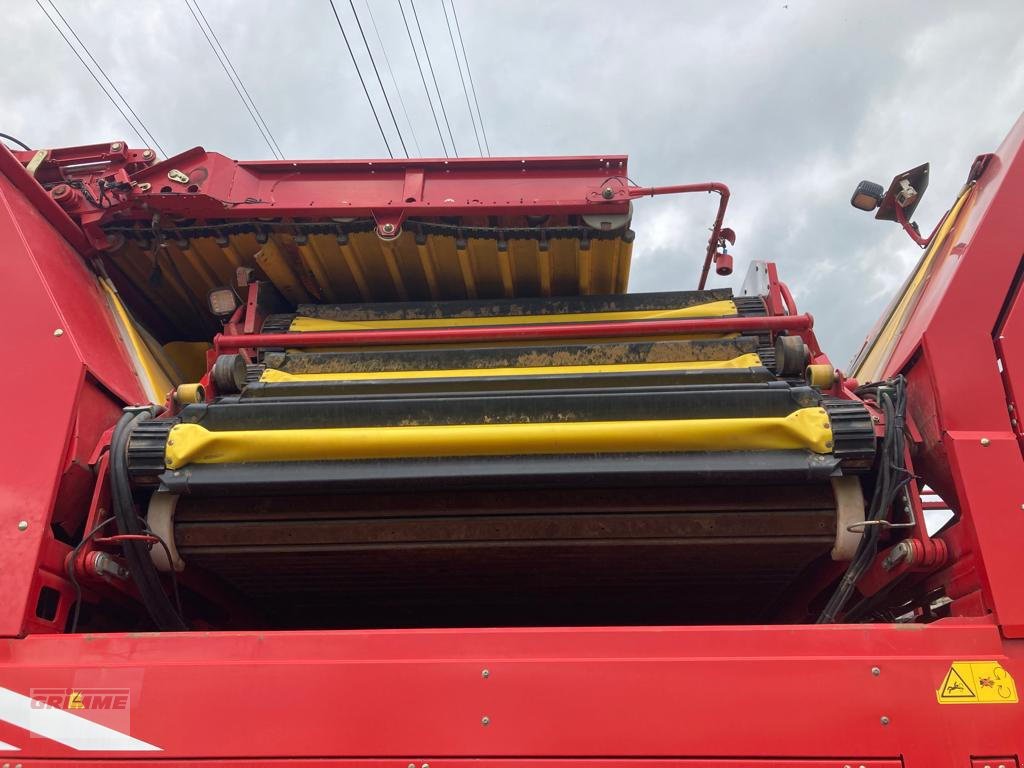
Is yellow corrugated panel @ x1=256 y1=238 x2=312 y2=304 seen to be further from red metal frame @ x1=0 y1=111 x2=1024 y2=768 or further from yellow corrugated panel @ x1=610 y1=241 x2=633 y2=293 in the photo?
yellow corrugated panel @ x1=610 y1=241 x2=633 y2=293

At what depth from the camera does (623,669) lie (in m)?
1.64

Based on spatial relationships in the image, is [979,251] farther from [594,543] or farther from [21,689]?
[21,689]

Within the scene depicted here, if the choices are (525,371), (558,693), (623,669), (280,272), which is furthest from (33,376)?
(623,669)

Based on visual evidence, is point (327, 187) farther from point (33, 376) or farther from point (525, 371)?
point (33, 376)

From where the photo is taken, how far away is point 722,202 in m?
3.08

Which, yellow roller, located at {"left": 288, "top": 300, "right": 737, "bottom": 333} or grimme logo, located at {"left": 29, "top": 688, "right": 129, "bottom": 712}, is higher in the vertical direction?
yellow roller, located at {"left": 288, "top": 300, "right": 737, "bottom": 333}

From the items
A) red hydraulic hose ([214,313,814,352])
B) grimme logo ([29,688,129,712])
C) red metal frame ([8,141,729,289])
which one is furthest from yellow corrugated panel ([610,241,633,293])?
grimme logo ([29,688,129,712])

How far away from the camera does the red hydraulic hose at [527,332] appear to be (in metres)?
2.41

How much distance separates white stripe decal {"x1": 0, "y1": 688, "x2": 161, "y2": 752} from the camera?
1639 millimetres

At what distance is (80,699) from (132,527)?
51 centimetres

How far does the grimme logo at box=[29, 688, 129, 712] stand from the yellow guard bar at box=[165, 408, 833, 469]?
0.62m

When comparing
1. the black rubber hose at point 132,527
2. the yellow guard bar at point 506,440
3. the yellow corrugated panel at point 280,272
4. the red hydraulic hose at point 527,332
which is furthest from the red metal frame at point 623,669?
the yellow corrugated panel at point 280,272

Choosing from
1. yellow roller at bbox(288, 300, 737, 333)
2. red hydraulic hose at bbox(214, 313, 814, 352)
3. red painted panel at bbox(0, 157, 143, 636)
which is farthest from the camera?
yellow roller at bbox(288, 300, 737, 333)

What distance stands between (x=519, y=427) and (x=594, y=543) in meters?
0.48
